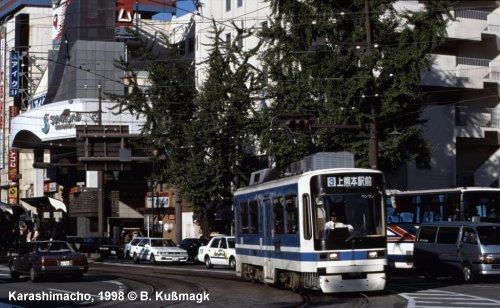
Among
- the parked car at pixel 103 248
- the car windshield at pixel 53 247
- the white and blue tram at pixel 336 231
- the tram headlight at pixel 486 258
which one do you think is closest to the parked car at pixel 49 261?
the car windshield at pixel 53 247

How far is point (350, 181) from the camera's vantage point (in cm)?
2209

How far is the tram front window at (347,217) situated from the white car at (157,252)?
85.4 ft

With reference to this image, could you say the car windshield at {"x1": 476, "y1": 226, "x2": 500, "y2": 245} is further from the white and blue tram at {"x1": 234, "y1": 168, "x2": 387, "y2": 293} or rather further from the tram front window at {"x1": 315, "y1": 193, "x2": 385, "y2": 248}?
the tram front window at {"x1": 315, "y1": 193, "x2": 385, "y2": 248}

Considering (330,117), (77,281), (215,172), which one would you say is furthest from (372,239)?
(215,172)

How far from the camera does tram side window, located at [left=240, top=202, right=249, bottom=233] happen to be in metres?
28.5

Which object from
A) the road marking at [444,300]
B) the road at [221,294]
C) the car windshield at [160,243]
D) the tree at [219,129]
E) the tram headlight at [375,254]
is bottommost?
the road marking at [444,300]

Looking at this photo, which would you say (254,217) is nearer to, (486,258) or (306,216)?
(306,216)

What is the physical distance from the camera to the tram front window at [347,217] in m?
21.7

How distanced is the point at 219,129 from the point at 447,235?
853 inches

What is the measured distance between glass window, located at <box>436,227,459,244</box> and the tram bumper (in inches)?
319

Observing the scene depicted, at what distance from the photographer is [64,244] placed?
29.6 m

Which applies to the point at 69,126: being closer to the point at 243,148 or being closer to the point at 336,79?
the point at 243,148

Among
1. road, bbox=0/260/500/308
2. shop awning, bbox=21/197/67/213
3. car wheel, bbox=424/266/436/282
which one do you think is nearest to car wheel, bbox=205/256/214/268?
road, bbox=0/260/500/308

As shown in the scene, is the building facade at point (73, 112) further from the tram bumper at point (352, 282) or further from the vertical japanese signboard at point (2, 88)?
the tram bumper at point (352, 282)
